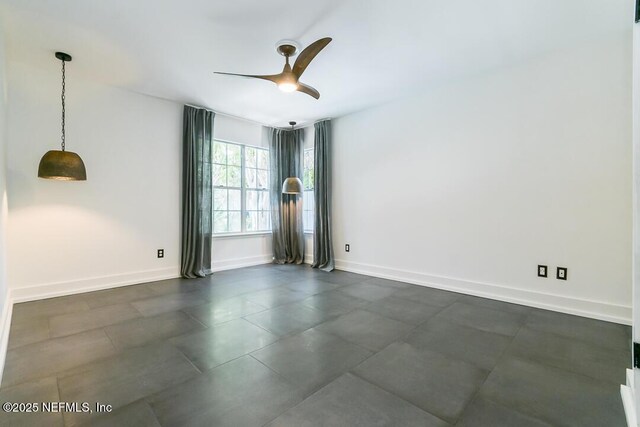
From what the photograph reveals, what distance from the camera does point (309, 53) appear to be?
2494mm

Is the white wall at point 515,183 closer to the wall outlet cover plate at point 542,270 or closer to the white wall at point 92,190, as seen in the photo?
the wall outlet cover plate at point 542,270

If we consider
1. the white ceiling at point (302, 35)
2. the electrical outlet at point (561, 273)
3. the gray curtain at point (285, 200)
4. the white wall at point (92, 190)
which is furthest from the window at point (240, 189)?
the electrical outlet at point (561, 273)

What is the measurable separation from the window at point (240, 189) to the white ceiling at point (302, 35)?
159cm

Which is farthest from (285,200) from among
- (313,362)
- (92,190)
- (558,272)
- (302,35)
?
(558,272)

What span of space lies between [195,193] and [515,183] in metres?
4.40

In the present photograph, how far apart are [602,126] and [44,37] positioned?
18.1 ft

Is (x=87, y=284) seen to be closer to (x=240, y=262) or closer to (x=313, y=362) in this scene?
(x=240, y=262)

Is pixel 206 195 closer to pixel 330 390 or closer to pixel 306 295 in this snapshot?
pixel 306 295

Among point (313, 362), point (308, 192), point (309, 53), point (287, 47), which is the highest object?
point (287, 47)

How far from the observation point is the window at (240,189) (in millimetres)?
5102

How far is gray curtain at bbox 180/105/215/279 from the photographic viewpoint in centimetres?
446

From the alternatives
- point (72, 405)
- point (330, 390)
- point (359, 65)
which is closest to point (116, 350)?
point (72, 405)

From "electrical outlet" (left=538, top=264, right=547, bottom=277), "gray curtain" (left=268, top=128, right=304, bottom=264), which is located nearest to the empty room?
"electrical outlet" (left=538, top=264, right=547, bottom=277)

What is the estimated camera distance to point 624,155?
2.70m
